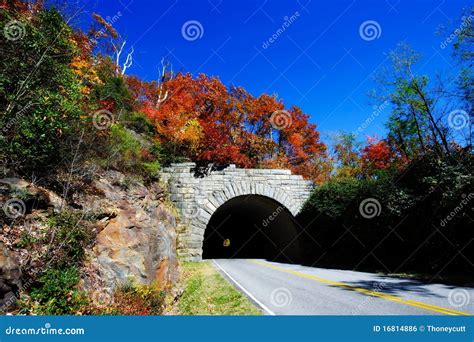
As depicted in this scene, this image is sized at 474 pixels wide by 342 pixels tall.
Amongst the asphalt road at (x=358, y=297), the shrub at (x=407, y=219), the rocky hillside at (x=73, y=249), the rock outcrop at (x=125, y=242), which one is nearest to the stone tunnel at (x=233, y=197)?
the shrub at (x=407, y=219)

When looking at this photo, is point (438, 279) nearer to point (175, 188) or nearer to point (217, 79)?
point (175, 188)

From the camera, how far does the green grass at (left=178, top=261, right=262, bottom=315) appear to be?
691 centimetres

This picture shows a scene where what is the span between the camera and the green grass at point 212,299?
6.91 metres

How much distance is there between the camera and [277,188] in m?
20.1

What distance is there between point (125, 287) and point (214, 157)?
15.7 meters

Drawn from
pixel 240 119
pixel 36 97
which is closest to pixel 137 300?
pixel 36 97

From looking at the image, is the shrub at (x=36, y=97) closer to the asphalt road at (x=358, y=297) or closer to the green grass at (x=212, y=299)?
the green grass at (x=212, y=299)

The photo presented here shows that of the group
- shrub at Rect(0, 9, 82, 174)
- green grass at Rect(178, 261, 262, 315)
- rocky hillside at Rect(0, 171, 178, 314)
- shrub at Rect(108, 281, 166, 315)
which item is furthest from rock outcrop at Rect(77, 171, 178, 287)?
shrub at Rect(0, 9, 82, 174)

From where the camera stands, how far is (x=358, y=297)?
7.74 meters

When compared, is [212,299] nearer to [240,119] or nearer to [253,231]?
[253,231]

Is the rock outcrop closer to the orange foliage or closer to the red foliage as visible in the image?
the red foliage

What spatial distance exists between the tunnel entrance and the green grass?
9.33 meters

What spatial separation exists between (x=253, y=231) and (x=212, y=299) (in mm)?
22412

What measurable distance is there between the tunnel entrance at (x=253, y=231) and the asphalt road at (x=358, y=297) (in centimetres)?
1021
